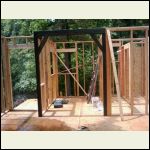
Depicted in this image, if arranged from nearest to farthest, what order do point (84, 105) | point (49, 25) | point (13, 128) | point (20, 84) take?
1. point (13, 128)
2. point (84, 105)
3. point (49, 25)
4. point (20, 84)

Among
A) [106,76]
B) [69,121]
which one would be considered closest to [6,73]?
[69,121]

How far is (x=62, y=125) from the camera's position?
242 inches

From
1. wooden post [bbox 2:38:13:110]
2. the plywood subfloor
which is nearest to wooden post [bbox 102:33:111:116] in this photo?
the plywood subfloor

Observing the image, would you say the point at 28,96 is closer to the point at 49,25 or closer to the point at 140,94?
the point at 49,25

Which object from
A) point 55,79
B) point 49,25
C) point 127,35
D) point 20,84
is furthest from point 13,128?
point 127,35

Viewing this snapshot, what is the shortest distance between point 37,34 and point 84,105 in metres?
3.21

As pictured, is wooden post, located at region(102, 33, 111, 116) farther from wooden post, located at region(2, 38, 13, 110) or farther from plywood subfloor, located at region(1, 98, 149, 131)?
wooden post, located at region(2, 38, 13, 110)

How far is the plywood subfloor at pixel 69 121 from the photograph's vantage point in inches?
233

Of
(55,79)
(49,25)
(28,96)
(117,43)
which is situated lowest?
(28,96)

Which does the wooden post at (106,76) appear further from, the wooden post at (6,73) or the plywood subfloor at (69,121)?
the wooden post at (6,73)

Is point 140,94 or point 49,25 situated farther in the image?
point 49,25

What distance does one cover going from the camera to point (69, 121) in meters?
6.53

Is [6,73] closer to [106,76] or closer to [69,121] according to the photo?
[69,121]

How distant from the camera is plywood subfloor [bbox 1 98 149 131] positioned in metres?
5.91
